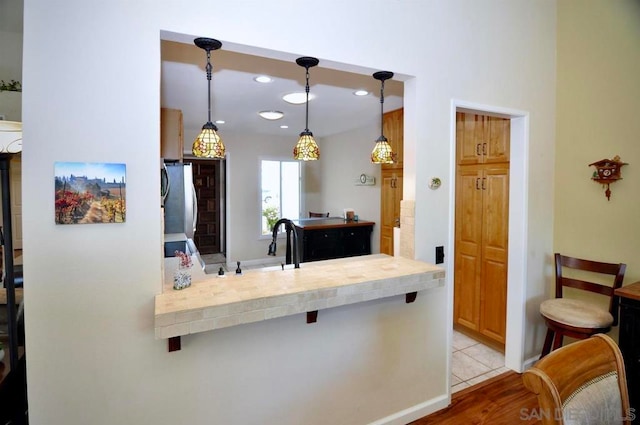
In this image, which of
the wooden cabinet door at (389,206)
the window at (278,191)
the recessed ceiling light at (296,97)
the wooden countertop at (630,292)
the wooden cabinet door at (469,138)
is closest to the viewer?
the wooden countertop at (630,292)

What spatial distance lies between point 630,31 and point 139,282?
3.57 m

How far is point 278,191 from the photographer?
6.66 m

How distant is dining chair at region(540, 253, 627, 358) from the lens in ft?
7.23

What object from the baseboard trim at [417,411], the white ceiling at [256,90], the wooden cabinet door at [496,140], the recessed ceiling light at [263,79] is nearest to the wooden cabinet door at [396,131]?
the white ceiling at [256,90]

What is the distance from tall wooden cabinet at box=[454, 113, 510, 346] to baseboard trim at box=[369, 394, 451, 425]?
3.58 feet

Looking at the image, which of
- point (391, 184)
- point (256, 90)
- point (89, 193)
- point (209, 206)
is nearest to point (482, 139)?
point (391, 184)

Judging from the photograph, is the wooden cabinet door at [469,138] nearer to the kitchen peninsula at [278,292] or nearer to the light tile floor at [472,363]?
the kitchen peninsula at [278,292]

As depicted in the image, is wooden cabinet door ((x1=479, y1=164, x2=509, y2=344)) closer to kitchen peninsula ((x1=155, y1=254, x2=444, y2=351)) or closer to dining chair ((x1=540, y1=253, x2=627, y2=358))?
dining chair ((x1=540, y1=253, x2=627, y2=358))

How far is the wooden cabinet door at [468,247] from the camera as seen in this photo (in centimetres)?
319

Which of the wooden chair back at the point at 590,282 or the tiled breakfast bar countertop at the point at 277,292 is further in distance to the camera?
the wooden chair back at the point at 590,282

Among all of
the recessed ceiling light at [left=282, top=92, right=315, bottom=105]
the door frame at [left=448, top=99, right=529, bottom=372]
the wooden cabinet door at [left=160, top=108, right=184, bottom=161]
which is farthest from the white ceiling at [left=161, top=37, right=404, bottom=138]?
the door frame at [left=448, top=99, right=529, bottom=372]

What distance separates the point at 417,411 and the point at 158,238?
6.59 feet

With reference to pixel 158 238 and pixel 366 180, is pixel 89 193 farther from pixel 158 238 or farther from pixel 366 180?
pixel 366 180

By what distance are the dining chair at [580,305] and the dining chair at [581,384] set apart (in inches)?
54.8
